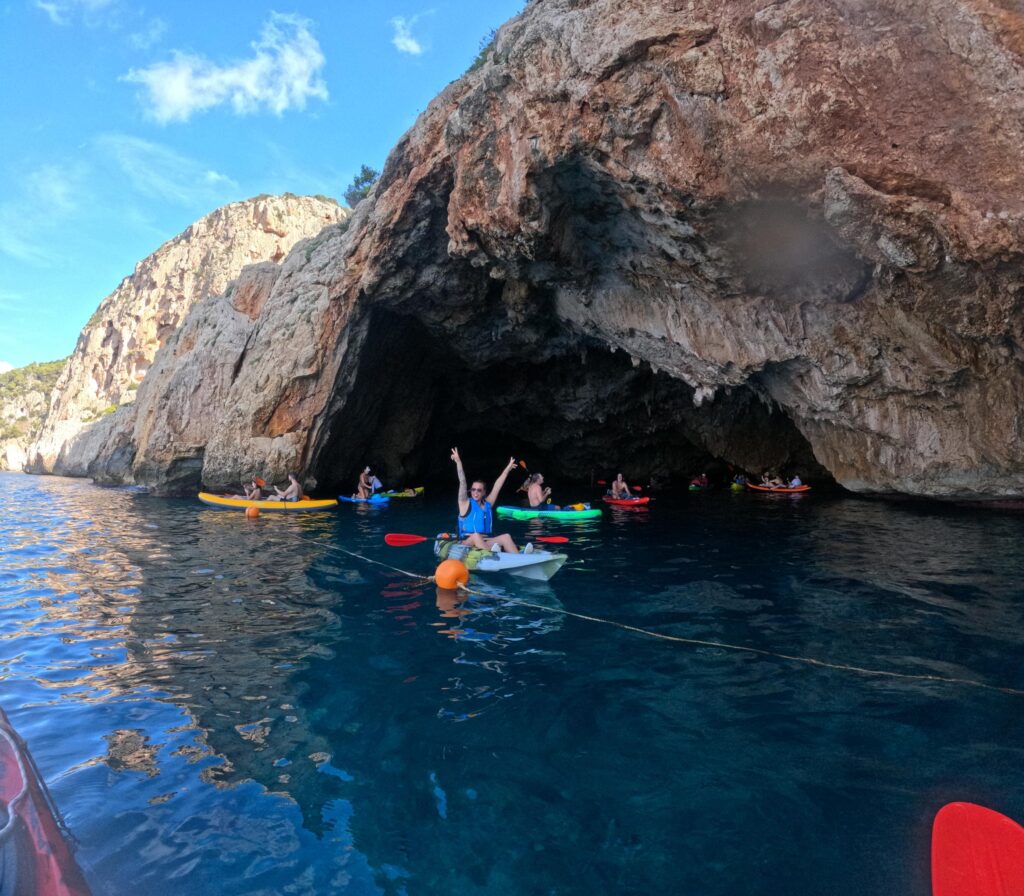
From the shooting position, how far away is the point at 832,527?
14.7 meters

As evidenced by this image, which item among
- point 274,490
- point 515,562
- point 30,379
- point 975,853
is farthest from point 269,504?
point 30,379

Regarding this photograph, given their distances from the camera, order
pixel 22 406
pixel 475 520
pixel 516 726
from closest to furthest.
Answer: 1. pixel 516 726
2. pixel 475 520
3. pixel 22 406

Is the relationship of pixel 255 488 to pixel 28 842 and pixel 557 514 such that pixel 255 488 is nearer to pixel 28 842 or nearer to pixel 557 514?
pixel 557 514

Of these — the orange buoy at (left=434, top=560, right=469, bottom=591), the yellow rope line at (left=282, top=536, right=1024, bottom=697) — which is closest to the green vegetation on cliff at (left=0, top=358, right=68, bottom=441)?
the orange buoy at (left=434, top=560, right=469, bottom=591)

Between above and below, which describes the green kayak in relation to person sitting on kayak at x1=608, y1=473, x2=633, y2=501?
below

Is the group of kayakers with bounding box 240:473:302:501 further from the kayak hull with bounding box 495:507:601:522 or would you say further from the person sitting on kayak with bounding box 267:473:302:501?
the kayak hull with bounding box 495:507:601:522

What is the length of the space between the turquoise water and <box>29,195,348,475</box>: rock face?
66.6m

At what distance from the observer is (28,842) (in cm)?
268

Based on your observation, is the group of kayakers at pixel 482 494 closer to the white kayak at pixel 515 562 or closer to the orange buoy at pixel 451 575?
the white kayak at pixel 515 562

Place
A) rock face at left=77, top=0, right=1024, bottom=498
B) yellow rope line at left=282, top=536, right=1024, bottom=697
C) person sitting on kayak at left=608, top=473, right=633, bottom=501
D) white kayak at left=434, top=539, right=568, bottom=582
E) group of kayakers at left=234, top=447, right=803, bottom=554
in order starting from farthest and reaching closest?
1. person sitting on kayak at left=608, top=473, right=633, bottom=501
2. group of kayakers at left=234, top=447, right=803, bottom=554
3. white kayak at left=434, top=539, right=568, bottom=582
4. rock face at left=77, top=0, right=1024, bottom=498
5. yellow rope line at left=282, top=536, right=1024, bottom=697

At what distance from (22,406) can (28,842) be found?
103913 millimetres

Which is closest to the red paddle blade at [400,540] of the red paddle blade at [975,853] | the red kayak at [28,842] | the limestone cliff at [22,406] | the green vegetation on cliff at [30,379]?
the red kayak at [28,842]

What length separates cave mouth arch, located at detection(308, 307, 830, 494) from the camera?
72.9ft

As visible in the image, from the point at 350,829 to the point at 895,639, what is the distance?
225 inches
